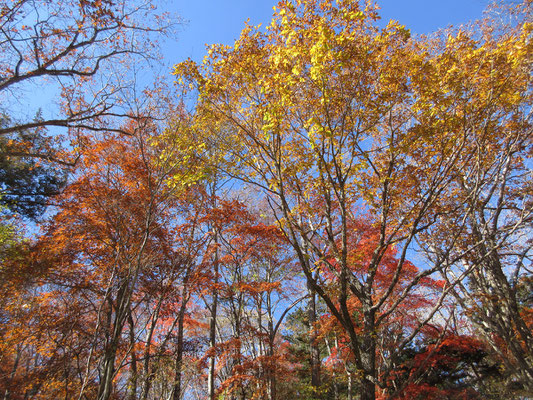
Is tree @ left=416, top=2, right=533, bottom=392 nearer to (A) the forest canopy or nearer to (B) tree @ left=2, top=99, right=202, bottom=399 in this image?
(A) the forest canopy

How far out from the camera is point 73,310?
6.79m

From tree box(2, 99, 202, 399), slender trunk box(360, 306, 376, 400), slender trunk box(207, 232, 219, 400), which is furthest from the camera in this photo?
slender trunk box(207, 232, 219, 400)

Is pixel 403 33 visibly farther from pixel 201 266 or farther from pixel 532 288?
pixel 532 288

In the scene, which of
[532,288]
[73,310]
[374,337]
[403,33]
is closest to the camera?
[374,337]

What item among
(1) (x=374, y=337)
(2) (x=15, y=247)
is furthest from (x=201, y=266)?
(1) (x=374, y=337)

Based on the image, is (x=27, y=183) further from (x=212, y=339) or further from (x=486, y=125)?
(x=486, y=125)

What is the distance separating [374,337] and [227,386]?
520 centimetres

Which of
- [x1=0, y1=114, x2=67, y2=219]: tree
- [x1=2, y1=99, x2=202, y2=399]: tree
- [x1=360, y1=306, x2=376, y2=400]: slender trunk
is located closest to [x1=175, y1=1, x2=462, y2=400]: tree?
[x1=360, y1=306, x2=376, y2=400]: slender trunk

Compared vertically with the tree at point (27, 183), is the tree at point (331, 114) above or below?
below

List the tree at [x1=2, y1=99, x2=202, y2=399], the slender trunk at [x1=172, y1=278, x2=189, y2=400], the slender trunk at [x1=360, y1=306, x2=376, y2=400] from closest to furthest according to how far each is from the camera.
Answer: the slender trunk at [x1=360, y1=306, x2=376, y2=400], the tree at [x1=2, y1=99, x2=202, y2=399], the slender trunk at [x1=172, y1=278, x2=189, y2=400]

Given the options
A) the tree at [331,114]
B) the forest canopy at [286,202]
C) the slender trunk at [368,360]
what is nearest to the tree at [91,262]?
the forest canopy at [286,202]

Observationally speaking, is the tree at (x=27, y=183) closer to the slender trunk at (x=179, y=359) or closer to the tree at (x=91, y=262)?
the tree at (x=91, y=262)

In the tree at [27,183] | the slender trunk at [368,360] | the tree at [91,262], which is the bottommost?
the slender trunk at [368,360]

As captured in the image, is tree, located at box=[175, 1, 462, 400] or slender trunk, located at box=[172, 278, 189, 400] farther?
slender trunk, located at box=[172, 278, 189, 400]
